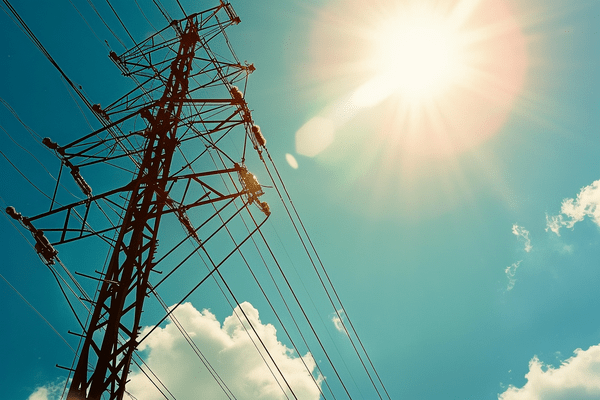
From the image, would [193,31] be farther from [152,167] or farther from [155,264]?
[155,264]

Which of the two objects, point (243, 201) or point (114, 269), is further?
point (243, 201)

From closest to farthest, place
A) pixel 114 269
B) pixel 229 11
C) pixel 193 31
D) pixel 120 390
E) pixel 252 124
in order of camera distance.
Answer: pixel 120 390
pixel 114 269
pixel 252 124
pixel 193 31
pixel 229 11

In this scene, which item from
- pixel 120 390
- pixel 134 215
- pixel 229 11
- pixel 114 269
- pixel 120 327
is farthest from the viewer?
pixel 229 11

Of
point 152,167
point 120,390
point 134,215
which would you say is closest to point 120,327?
point 120,390

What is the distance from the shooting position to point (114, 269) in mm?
6348

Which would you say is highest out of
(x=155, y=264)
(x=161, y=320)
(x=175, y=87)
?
(x=175, y=87)

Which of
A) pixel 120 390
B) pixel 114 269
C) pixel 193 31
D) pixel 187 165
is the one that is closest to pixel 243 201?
pixel 187 165

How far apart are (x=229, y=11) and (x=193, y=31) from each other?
101 inches

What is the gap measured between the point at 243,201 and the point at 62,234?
3.70m

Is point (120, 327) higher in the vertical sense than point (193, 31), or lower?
lower

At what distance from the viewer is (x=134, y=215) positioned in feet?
22.8

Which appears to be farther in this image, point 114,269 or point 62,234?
point 62,234

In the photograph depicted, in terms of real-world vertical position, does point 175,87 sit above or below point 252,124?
above

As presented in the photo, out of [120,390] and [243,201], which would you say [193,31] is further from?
[120,390]
